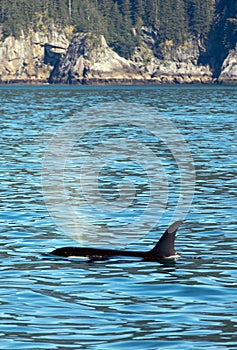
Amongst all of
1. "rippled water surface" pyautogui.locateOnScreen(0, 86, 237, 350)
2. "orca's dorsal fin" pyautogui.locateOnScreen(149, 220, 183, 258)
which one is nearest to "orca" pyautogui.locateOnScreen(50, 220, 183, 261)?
"orca's dorsal fin" pyautogui.locateOnScreen(149, 220, 183, 258)

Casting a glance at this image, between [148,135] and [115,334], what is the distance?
46.9 meters

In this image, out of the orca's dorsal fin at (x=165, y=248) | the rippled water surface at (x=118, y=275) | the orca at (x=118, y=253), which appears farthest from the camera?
the orca at (x=118, y=253)

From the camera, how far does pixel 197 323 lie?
14875 mm

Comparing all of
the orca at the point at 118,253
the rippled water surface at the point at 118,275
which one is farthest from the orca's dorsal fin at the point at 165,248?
the rippled water surface at the point at 118,275

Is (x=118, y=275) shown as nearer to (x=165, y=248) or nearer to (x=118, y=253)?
(x=165, y=248)

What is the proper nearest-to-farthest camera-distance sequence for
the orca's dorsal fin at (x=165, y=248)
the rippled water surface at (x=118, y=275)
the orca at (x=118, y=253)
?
the rippled water surface at (x=118, y=275)
the orca's dorsal fin at (x=165, y=248)
the orca at (x=118, y=253)

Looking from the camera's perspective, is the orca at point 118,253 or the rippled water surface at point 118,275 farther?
the orca at point 118,253

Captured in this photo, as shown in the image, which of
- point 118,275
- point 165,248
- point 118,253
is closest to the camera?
point 118,275

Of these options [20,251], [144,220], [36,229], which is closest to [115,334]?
[20,251]

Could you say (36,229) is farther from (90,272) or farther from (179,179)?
(179,179)

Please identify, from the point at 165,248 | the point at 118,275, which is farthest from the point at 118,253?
the point at 118,275

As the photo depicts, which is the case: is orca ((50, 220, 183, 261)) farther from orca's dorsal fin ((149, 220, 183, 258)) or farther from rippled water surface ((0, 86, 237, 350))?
rippled water surface ((0, 86, 237, 350))

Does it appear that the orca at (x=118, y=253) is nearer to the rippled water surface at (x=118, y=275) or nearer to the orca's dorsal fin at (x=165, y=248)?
the orca's dorsal fin at (x=165, y=248)

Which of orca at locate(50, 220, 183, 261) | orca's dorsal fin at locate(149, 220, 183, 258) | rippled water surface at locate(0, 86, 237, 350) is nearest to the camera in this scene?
rippled water surface at locate(0, 86, 237, 350)
